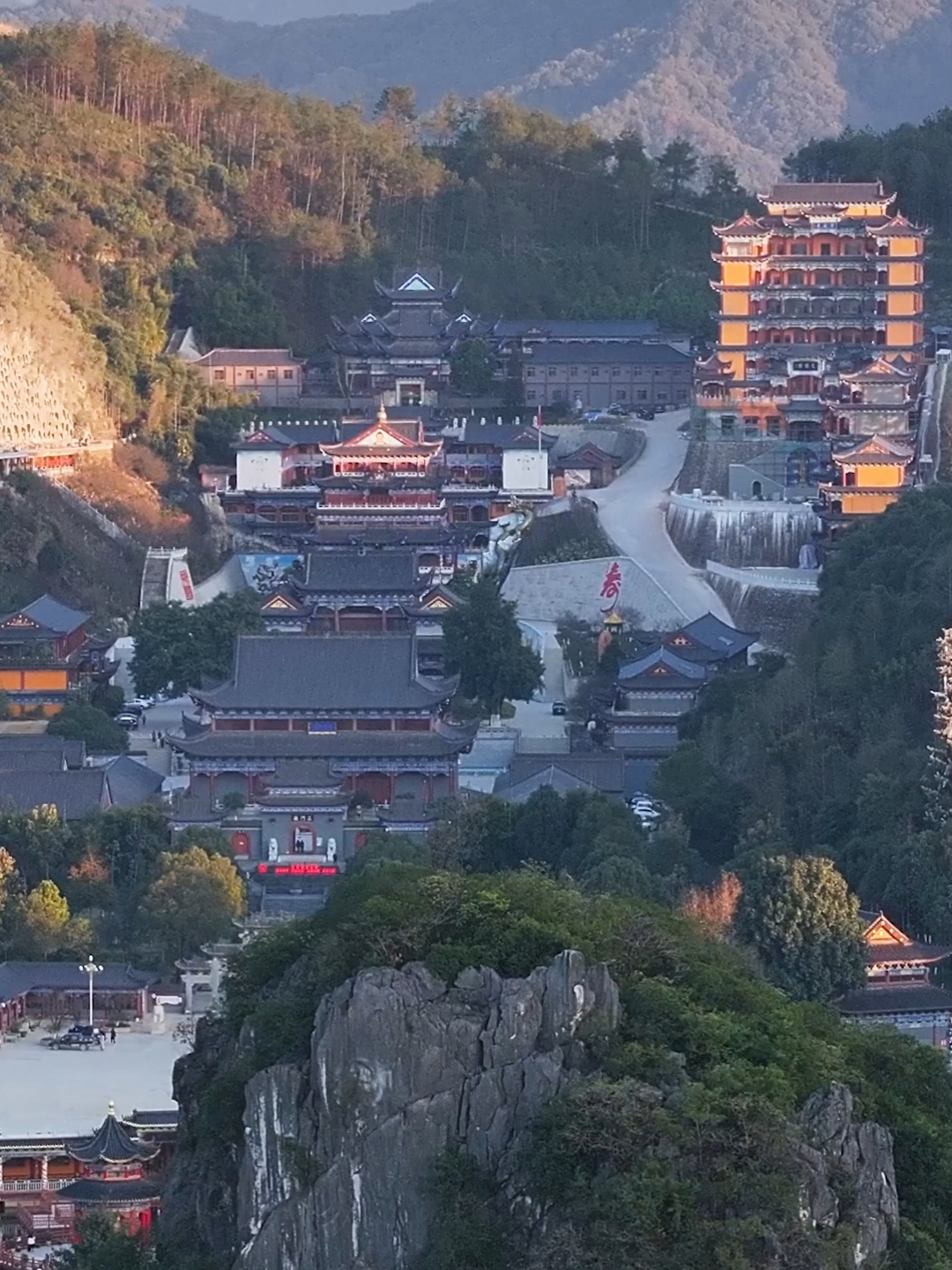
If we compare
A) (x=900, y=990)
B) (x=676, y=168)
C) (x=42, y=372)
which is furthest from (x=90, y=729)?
(x=676, y=168)

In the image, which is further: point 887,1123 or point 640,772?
point 640,772

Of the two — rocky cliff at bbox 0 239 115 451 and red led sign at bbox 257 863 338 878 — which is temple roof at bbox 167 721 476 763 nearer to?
red led sign at bbox 257 863 338 878

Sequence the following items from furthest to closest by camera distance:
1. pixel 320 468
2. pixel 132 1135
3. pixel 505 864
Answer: pixel 320 468 → pixel 505 864 → pixel 132 1135

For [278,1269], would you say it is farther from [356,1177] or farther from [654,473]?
[654,473]

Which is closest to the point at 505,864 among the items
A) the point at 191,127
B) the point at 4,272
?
the point at 4,272

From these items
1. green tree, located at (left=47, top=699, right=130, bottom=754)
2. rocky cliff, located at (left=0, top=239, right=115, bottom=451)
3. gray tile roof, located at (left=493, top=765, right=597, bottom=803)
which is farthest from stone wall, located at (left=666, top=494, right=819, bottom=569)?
green tree, located at (left=47, top=699, right=130, bottom=754)

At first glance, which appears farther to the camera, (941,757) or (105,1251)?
(941,757)

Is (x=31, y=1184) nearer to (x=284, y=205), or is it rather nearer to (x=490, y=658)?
(x=490, y=658)
